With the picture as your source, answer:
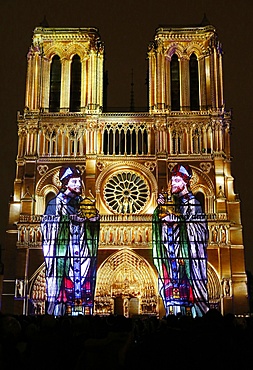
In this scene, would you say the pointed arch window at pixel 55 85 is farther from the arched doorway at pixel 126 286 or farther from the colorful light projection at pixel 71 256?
the arched doorway at pixel 126 286

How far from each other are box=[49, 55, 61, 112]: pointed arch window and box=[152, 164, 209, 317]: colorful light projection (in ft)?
37.2

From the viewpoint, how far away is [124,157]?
39812mm

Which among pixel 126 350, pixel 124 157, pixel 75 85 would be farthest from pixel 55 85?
A: pixel 126 350

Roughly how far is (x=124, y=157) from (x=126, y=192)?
2432 mm

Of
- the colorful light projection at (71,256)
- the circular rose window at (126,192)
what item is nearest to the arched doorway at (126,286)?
the colorful light projection at (71,256)

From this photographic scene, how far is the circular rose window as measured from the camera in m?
39.3

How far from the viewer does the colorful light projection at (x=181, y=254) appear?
34.5 meters

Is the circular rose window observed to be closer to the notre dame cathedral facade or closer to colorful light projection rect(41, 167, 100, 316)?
the notre dame cathedral facade

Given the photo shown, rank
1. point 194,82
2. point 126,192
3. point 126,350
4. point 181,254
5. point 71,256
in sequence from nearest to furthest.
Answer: point 126,350
point 71,256
point 181,254
point 126,192
point 194,82

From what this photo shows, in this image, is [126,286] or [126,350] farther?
[126,286]

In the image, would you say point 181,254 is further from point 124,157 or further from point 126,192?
point 124,157

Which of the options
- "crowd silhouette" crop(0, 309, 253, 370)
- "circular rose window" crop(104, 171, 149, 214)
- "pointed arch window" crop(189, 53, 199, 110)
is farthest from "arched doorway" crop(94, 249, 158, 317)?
"crowd silhouette" crop(0, 309, 253, 370)

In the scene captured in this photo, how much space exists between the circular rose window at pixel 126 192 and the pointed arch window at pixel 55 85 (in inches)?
277

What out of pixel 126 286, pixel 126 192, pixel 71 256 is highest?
pixel 126 192
